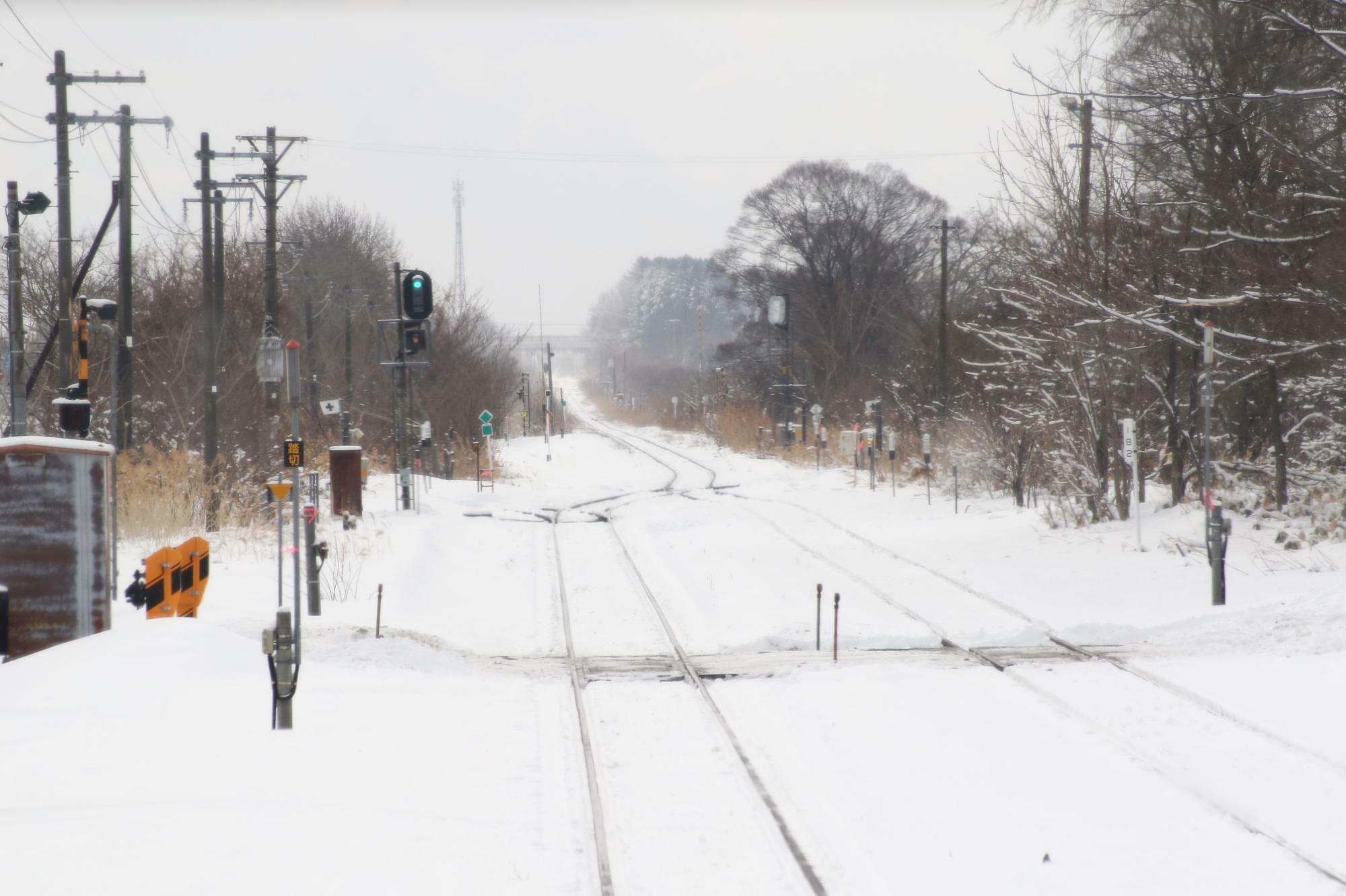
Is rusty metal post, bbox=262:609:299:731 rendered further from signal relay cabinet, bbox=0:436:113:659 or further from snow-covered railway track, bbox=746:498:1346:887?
snow-covered railway track, bbox=746:498:1346:887

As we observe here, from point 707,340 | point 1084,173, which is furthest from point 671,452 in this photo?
point 707,340

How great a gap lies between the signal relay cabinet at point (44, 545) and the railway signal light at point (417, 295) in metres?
5.14

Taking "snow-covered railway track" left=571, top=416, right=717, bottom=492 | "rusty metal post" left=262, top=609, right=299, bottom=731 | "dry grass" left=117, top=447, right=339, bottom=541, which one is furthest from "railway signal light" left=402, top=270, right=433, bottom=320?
"snow-covered railway track" left=571, top=416, right=717, bottom=492

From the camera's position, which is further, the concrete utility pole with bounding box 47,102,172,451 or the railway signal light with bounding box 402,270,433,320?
the concrete utility pole with bounding box 47,102,172,451

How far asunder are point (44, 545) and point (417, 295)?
5.75 m

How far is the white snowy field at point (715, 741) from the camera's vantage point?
19.7 feet

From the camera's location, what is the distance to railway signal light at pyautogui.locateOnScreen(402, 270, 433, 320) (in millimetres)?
14734

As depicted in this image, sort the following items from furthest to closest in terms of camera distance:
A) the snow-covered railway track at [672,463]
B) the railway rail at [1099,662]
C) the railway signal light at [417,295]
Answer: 1. the snow-covered railway track at [672,463]
2. the railway signal light at [417,295]
3. the railway rail at [1099,662]

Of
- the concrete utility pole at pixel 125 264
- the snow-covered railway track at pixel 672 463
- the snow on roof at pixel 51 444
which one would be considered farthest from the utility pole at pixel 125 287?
the snow-covered railway track at pixel 672 463

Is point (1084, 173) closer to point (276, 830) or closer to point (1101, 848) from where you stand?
point (1101, 848)

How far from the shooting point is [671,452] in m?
51.2

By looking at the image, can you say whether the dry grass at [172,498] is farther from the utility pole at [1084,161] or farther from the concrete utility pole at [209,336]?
the utility pole at [1084,161]

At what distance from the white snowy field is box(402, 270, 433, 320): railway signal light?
11.5 ft

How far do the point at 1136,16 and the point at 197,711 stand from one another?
1256 centimetres
